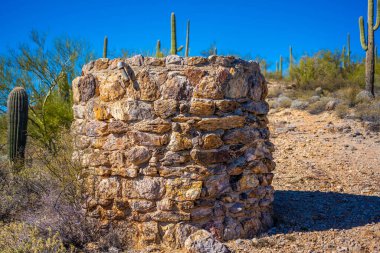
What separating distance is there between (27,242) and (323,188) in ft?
17.7

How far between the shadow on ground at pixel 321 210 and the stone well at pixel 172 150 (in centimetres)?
75

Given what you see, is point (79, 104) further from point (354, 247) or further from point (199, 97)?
point (354, 247)

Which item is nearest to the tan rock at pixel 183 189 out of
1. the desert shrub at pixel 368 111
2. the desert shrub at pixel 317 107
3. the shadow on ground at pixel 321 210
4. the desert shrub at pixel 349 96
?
the shadow on ground at pixel 321 210

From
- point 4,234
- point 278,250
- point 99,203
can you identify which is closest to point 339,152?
point 278,250

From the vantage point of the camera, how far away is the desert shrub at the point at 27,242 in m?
4.04

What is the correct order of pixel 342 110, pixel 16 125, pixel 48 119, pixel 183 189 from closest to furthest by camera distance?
pixel 183 189
pixel 16 125
pixel 48 119
pixel 342 110

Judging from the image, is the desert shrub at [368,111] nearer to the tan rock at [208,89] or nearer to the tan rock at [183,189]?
the tan rock at [208,89]

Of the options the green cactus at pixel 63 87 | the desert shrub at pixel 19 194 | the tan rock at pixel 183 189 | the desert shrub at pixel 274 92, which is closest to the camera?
the tan rock at pixel 183 189

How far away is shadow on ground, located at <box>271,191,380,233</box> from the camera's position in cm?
538

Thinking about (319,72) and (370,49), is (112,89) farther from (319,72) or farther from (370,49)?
(319,72)

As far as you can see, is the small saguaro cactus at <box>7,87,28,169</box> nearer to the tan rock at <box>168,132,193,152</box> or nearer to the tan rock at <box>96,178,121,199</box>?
the tan rock at <box>96,178,121,199</box>

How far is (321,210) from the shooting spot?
609 cm

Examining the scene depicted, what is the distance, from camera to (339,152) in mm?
10438

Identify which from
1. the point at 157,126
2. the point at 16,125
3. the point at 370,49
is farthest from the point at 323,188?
the point at 370,49
